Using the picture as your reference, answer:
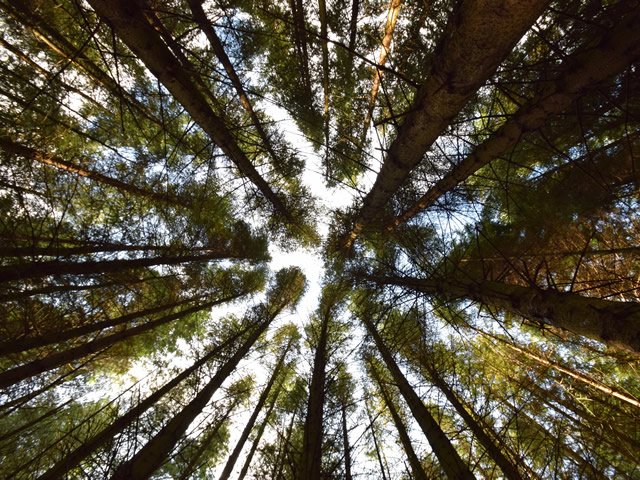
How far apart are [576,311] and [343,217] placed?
6095mm

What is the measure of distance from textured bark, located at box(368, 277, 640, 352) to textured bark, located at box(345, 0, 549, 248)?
5.79 feet

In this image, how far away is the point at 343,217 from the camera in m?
8.20

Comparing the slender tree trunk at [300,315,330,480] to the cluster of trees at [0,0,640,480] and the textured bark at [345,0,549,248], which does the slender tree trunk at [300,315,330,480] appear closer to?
the cluster of trees at [0,0,640,480]

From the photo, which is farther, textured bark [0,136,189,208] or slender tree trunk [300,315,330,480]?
textured bark [0,136,189,208]

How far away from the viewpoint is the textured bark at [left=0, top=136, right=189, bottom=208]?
231 inches

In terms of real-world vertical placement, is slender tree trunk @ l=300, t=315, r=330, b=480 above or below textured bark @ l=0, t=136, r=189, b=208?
below

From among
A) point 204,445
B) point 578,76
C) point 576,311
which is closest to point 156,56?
point 578,76

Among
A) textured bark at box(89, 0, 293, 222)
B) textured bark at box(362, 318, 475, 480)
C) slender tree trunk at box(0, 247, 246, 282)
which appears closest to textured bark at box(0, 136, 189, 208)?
slender tree trunk at box(0, 247, 246, 282)

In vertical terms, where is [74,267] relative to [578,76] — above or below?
above

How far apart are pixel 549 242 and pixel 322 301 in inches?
396

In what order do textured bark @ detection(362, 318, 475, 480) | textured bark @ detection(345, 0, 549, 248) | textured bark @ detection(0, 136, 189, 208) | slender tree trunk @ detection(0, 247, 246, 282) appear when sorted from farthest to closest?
textured bark @ detection(0, 136, 189, 208) < slender tree trunk @ detection(0, 247, 246, 282) < textured bark @ detection(362, 318, 475, 480) < textured bark @ detection(345, 0, 549, 248)

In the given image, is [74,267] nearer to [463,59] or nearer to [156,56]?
[156,56]

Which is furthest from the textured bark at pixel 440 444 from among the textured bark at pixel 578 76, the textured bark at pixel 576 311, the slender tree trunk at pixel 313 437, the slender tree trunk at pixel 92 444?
the slender tree trunk at pixel 92 444

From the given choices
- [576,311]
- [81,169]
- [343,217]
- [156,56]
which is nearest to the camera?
[576,311]
